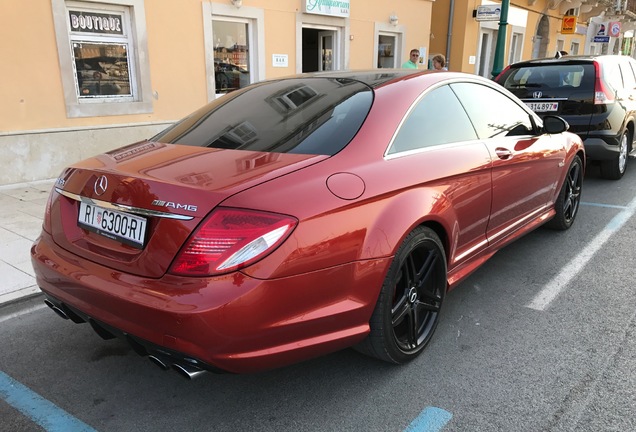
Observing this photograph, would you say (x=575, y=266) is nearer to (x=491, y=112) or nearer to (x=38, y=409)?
(x=491, y=112)

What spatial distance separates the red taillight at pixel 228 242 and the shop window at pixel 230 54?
7502 millimetres

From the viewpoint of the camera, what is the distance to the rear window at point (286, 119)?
249cm

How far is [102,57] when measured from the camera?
7.36 metres

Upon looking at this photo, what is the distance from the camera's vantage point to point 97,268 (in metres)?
2.21

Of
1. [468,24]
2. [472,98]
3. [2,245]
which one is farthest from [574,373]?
[468,24]

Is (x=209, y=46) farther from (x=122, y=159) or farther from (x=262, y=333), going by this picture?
(x=262, y=333)

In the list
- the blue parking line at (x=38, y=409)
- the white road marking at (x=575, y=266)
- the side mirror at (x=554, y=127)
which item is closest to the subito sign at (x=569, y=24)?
the white road marking at (x=575, y=266)

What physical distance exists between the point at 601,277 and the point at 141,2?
697 cm

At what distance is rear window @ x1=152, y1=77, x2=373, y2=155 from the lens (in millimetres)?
2492

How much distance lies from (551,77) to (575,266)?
3719mm

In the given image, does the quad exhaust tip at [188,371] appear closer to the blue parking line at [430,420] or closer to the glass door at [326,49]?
the blue parking line at [430,420]

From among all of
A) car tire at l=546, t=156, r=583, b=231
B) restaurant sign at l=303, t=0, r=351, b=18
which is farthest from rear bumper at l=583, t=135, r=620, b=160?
restaurant sign at l=303, t=0, r=351, b=18

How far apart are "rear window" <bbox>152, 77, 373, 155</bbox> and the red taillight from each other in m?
0.56

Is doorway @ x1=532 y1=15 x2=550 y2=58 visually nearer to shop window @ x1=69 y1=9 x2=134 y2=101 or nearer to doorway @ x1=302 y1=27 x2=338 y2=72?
doorway @ x1=302 y1=27 x2=338 y2=72
